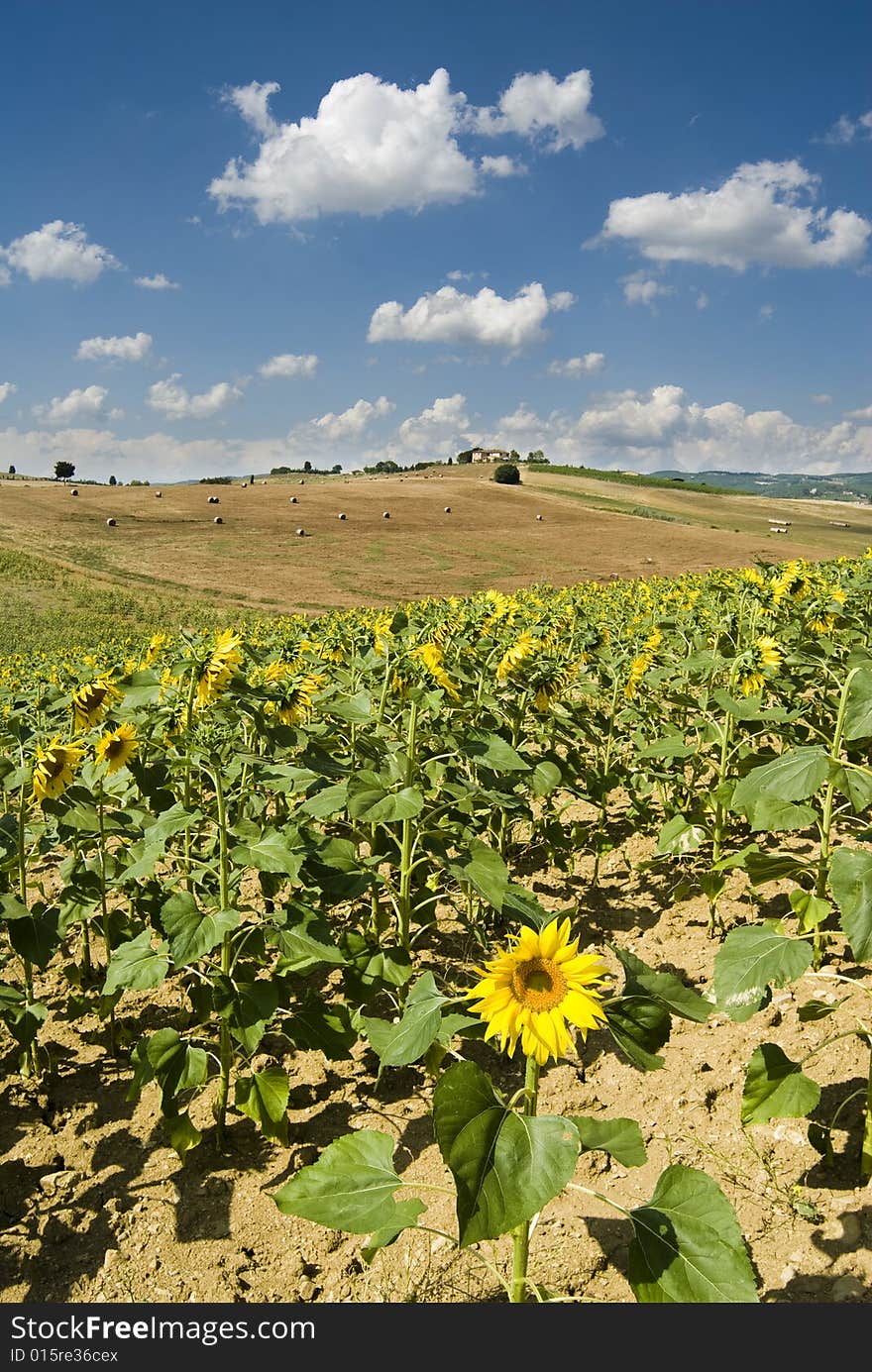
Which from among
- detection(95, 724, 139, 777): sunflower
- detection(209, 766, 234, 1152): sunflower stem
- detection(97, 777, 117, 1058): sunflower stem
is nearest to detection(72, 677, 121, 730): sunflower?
detection(95, 724, 139, 777): sunflower

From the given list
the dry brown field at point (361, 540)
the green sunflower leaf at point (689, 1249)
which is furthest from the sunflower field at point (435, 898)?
the dry brown field at point (361, 540)

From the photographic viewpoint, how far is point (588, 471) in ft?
330

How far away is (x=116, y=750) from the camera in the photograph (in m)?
3.29

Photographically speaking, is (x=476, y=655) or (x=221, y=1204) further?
(x=476, y=655)

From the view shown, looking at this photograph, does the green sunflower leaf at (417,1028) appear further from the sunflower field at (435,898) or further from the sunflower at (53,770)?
the sunflower at (53,770)

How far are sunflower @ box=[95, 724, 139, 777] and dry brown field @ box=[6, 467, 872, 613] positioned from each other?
86.1 feet

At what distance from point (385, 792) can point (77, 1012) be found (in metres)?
1.89

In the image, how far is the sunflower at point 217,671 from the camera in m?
2.99

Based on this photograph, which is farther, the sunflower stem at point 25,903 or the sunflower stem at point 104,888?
the sunflower stem at point 104,888

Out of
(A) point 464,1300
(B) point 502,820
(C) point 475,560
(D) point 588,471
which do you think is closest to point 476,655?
(B) point 502,820

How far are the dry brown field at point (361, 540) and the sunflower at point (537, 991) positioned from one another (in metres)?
27.5

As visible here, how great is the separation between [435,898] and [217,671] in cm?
119

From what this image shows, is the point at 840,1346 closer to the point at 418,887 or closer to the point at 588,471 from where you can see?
the point at 418,887

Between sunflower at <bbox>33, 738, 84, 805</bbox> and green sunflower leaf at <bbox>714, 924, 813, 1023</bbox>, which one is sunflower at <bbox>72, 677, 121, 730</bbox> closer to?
sunflower at <bbox>33, 738, 84, 805</bbox>
